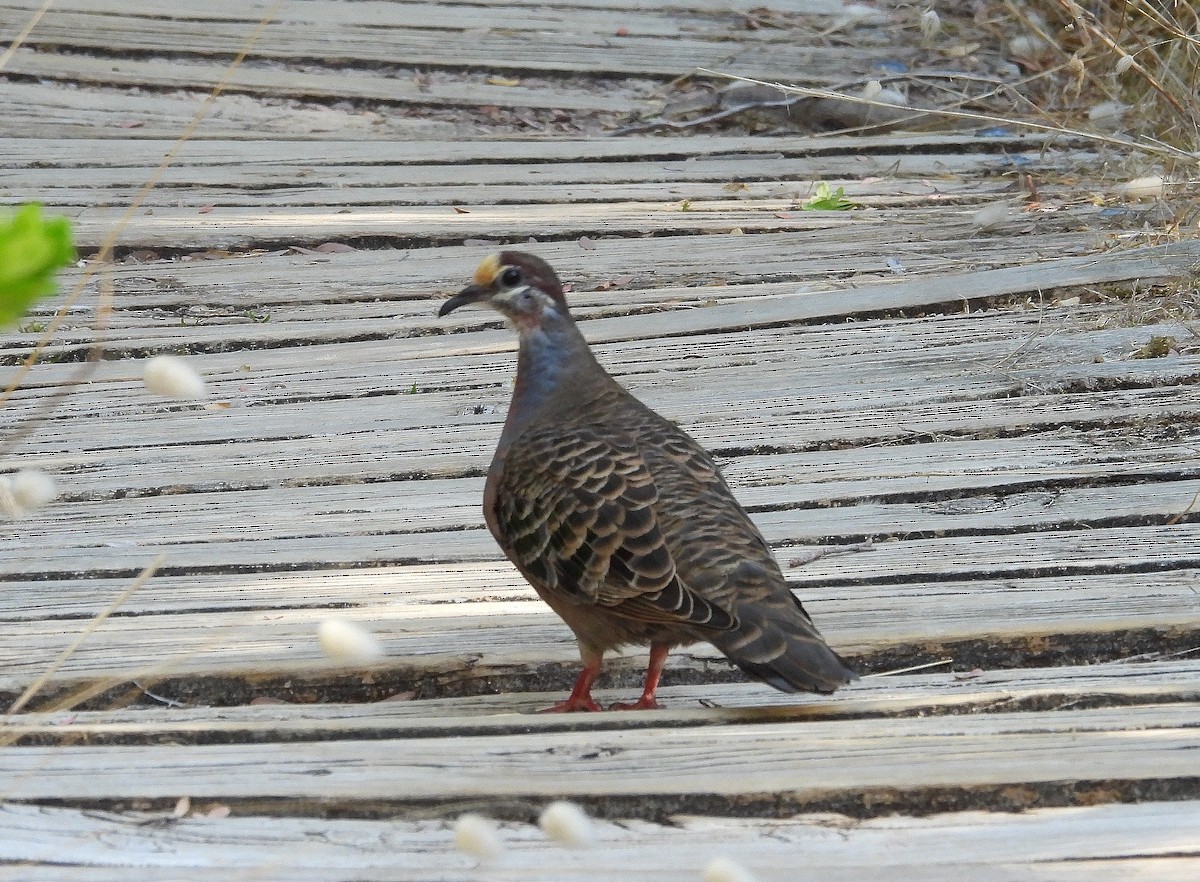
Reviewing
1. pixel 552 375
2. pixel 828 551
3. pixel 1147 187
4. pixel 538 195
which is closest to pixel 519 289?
pixel 552 375

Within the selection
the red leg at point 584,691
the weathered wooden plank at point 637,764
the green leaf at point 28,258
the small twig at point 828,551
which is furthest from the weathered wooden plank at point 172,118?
the green leaf at point 28,258

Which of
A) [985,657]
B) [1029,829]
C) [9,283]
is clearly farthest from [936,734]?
[9,283]

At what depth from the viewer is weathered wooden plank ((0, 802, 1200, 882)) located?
1.98m

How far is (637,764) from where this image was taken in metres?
2.27

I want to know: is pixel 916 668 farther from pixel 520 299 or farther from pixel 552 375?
pixel 520 299

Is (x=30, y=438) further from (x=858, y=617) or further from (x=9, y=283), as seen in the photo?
(x=9, y=283)

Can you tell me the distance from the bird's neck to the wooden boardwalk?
12.3 inches

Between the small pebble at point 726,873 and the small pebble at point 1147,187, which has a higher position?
the small pebble at point 1147,187

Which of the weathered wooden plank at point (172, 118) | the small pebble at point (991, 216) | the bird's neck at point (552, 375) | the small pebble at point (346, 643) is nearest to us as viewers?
the small pebble at point (346, 643)

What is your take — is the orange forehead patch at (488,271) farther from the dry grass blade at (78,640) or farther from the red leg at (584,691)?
the dry grass blade at (78,640)

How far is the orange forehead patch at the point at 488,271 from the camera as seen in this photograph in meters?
3.51

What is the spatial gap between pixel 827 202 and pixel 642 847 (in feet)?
13.1

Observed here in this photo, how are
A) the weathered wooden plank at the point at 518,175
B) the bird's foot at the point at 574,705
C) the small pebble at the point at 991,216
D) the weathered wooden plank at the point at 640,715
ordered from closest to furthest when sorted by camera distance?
the weathered wooden plank at the point at 640,715 → the bird's foot at the point at 574,705 → the small pebble at the point at 991,216 → the weathered wooden plank at the point at 518,175

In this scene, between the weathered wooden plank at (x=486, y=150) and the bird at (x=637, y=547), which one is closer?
the bird at (x=637, y=547)
